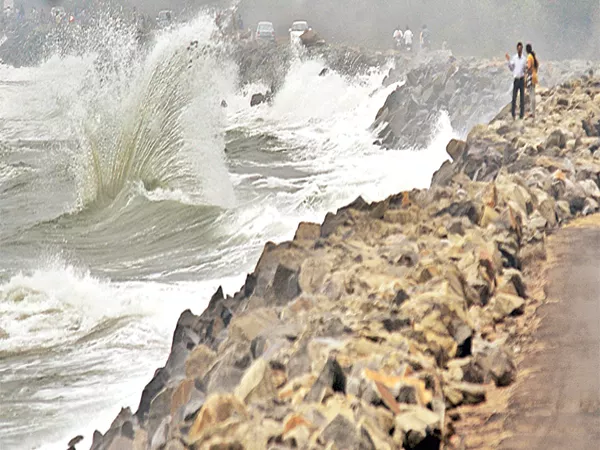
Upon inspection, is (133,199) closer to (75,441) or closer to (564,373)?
(75,441)

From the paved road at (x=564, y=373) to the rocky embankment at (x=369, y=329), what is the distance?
8.0 inches

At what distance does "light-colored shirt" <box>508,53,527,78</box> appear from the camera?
13.2 meters

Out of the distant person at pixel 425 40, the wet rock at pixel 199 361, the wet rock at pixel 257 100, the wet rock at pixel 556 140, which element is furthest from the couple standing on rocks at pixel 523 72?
the distant person at pixel 425 40

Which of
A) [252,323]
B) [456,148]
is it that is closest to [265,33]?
[456,148]

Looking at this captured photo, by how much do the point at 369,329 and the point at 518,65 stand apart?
8.98m

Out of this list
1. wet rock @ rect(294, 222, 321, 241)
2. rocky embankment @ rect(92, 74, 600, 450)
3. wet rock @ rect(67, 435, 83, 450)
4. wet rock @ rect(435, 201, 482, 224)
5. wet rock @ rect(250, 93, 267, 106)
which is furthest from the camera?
wet rock @ rect(250, 93, 267, 106)

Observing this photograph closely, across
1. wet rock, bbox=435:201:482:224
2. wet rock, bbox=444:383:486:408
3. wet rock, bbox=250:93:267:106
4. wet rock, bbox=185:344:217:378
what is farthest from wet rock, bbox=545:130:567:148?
wet rock, bbox=250:93:267:106

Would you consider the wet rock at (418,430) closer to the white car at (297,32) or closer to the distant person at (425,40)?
the distant person at (425,40)

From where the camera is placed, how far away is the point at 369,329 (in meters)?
5.08

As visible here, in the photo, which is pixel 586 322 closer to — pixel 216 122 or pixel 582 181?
pixel 582 181

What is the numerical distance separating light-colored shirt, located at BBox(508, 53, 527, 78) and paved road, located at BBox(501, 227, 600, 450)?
666 cm

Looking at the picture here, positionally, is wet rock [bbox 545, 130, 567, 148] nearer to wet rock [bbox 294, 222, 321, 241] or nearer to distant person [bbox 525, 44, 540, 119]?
distant person [bbox 525, 44, 540, 119]

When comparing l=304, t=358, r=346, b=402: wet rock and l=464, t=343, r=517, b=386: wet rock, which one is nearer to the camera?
l=304, t=358, r=346, b=402: wet rock

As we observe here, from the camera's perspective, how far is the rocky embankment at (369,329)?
4102 mm
